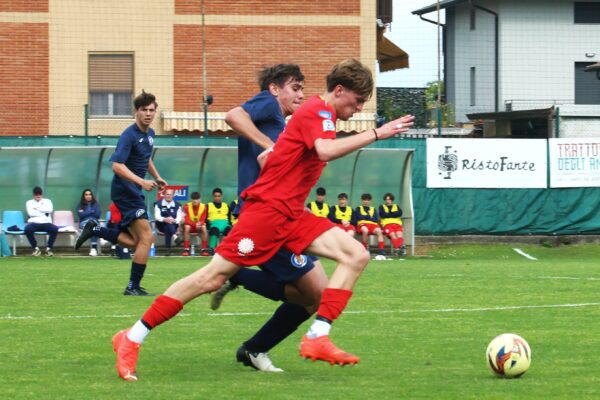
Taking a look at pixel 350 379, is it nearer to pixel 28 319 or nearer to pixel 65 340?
pixel 65 340

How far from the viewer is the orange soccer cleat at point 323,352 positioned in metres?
6.82

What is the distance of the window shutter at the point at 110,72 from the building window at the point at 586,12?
23.3 metres

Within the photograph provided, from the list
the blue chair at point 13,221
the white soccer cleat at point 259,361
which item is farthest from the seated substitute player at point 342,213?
the white soccer cleat at point 259,361

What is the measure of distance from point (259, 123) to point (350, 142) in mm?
1689

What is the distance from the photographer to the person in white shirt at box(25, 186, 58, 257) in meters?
25.0

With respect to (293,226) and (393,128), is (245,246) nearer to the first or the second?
(293,226)

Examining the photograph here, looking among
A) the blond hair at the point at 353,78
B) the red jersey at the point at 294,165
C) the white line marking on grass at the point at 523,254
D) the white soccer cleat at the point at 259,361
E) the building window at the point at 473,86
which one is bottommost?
the white line marking on grass at the point at 523,254

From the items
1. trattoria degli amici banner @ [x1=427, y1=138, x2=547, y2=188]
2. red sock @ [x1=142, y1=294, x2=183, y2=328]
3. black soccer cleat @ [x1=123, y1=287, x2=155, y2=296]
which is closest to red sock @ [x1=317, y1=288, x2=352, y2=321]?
red sock @ [x1=142, y1=294, x2=183, y2=328]

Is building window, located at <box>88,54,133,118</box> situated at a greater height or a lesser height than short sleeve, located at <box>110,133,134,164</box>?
greater

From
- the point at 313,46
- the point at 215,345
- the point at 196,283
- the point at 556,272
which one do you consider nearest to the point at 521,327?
the point at 215,345

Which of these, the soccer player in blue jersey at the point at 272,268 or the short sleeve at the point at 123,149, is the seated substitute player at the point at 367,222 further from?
the soccer player in blue jersey at the point at 272,268

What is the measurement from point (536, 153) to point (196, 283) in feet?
71.8

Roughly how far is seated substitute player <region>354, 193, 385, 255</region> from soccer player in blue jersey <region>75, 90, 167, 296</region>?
1225 centimetres

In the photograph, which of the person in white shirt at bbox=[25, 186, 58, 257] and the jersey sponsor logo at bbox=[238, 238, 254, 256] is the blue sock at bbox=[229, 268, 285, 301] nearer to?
the jersey sponsor logo at bbox=[238, 238, 254, 256]
